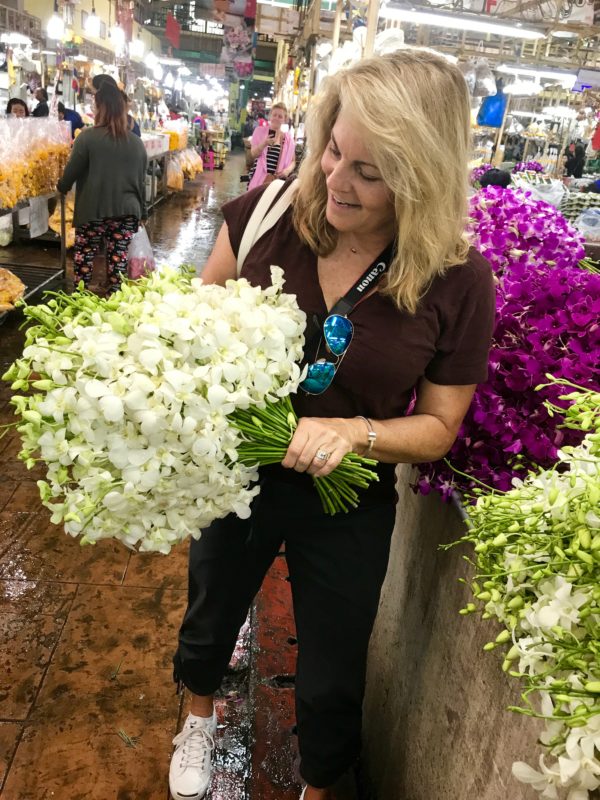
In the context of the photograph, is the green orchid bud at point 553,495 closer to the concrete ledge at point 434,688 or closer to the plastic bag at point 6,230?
the concrete ledge at point 434,688

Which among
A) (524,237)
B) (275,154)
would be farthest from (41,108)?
(524,237)

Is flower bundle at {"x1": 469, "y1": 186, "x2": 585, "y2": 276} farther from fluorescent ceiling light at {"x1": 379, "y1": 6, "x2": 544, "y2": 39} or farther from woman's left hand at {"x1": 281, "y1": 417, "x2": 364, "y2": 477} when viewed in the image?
fluorescent ceiling light at {"x1": 379, "y1": 6, "x2": 544, "y2": 39}

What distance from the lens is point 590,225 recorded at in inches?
218

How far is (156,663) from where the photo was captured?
2.30 metres

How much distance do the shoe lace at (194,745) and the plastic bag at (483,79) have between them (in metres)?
8.04

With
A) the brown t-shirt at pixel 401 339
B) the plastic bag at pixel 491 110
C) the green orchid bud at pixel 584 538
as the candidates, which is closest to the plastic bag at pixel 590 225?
the plastic bag at pixel 491 110

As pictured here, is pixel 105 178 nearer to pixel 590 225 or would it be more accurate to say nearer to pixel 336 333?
pixel 590 225

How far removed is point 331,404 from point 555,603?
29.0 inches

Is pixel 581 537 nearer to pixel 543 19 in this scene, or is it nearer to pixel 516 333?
pixel 516 333

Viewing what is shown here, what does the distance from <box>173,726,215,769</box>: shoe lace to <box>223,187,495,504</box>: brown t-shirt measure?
3.73ft

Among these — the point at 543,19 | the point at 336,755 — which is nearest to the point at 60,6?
the point at 543,19

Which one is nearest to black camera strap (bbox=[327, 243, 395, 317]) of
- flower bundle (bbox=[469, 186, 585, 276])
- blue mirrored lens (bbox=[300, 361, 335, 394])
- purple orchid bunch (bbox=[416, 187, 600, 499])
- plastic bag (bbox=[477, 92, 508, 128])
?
blue mirrored lens (bbox=[300, 361, 335, 394])

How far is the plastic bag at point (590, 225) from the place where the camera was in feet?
17.8

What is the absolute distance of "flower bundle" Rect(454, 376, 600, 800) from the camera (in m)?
0.71
